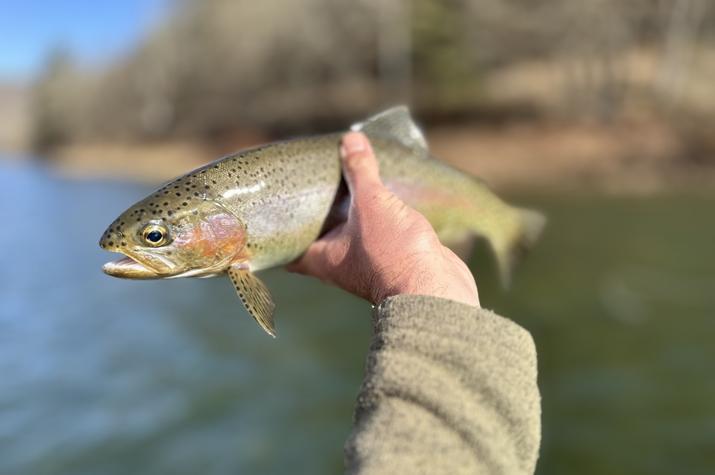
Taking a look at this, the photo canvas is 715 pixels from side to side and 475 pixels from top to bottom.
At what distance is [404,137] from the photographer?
369 cm

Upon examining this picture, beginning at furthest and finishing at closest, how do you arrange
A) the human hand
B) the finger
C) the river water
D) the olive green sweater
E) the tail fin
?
1. the river water
2. the tail fin
3. the finger
4. the human hand
5. the olive green sweater

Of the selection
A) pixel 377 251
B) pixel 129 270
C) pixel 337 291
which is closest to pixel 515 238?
pixel 377 251

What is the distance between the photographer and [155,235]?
2.90 metres

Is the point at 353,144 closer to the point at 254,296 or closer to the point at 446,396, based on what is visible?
the point at 254,296

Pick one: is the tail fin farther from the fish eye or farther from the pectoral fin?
the fish eye

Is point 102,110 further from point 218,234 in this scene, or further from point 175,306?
point 218,234

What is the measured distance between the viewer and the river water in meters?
7.91

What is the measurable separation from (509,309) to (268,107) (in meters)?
31.8

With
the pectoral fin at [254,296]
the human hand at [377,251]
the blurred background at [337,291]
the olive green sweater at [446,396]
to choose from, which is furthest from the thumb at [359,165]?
the blurred background at [337,291]

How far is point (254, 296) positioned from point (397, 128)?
127 centimetres

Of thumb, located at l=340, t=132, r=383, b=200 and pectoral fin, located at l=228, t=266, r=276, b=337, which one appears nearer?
pectoral fin, located at l=228, t=266, r=276, b=337

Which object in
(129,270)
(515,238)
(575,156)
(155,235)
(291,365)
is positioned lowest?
(575,156)

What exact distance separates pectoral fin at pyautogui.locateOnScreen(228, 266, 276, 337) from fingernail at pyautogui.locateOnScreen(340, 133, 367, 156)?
807mm

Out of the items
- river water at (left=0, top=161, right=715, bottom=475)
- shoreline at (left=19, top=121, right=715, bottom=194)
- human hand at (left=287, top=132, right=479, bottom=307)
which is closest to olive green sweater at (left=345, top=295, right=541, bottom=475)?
human hand at (left=287, top=132, right=479, bottom=307)
